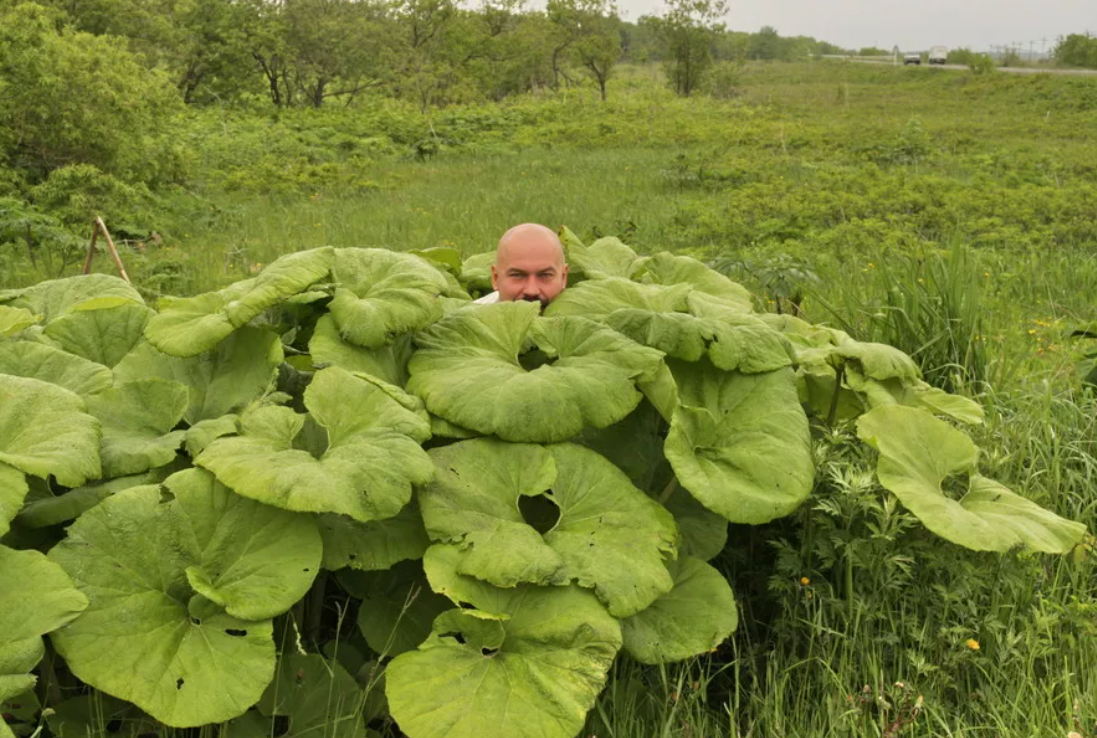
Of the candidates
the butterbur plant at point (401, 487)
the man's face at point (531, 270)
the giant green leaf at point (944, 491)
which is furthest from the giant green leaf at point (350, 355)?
the giant green leaf at point (944, 491)

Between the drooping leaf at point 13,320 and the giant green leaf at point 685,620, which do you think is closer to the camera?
the giant green leaf at point 685,620

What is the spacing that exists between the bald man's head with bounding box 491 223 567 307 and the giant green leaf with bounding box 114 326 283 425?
0.95m

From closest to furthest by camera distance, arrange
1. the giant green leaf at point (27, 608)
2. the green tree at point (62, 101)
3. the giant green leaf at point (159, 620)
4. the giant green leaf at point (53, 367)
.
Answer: the giant green leaf at point (27, 608) → the giant green leaf at point (159, 620) → the giant green leaf at point (53, 367) → the green tree at point (62, 101)

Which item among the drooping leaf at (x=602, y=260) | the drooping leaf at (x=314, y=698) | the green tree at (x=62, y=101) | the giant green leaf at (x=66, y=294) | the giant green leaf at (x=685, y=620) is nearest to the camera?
the drooping leaf at (x=314, y=698)

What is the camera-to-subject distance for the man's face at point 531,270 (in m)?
2.83

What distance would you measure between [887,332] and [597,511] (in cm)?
216

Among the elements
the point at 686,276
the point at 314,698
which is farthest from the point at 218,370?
the point at 686,276

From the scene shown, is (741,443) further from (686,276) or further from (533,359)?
(686,276)

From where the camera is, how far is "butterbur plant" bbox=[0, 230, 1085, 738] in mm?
1606

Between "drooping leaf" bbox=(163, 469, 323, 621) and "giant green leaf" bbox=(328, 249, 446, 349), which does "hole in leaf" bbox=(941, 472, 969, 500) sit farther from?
"drooping leaf" bbox=(163, 469, 323, 621)

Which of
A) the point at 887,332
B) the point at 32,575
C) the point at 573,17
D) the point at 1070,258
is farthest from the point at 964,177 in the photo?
the point at 573,17

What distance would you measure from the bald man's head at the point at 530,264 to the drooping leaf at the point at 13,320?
137 cm

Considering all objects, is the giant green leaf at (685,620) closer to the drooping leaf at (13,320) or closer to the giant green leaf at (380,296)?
the giant green leaf at (380,296)

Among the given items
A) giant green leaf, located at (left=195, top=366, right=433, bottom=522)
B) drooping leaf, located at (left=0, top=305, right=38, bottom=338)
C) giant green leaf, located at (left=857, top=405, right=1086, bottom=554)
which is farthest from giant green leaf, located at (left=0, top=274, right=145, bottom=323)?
giant green leaf, located at (left=857, top=405, right=1086, bottom=554)
